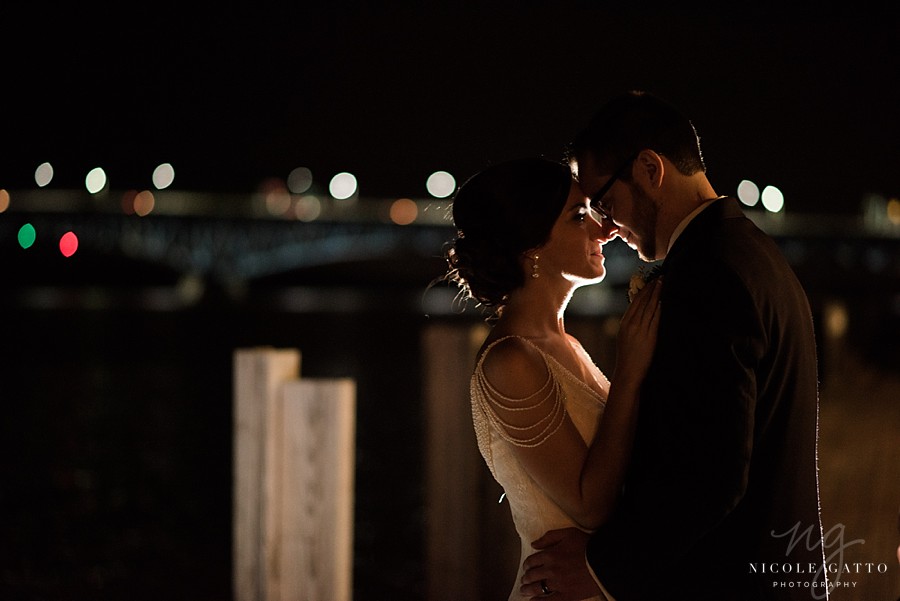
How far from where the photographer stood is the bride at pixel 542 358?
248cm

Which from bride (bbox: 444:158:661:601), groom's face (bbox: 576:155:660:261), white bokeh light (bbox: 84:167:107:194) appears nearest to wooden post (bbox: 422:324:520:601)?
bride (bbox: 444:158:661:601)

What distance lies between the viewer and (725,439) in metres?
2.10

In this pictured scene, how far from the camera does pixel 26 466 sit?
39.7 feet

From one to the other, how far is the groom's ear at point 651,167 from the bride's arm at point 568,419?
224 mm

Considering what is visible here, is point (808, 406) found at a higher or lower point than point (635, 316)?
lower

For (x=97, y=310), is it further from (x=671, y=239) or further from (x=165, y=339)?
(x=671, y=239)

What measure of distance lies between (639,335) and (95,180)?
8078 cm

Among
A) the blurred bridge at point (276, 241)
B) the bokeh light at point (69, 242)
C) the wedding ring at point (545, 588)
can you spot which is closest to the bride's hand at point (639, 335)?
the wedding ring at point (545, 588)

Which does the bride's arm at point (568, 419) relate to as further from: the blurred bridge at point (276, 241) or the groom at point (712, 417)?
the blurred bridge at point (276, 241)

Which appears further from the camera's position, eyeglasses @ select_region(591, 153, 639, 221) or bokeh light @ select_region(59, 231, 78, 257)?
bokeh light @ select_region(59, 231, 78, 257)

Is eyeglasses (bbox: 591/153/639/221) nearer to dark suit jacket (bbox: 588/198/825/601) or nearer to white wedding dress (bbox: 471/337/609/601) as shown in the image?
dark suit jacket (bbox: 588/198/825/601)

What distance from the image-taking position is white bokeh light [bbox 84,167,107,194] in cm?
7606

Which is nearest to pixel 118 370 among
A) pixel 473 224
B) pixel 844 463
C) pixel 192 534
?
pixel 192 534

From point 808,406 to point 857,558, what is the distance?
403cm
